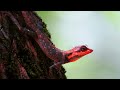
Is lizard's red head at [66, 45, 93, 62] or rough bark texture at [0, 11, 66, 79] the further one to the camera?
lizard's red head at [66, 45, 93, 62]

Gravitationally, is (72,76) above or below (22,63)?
above

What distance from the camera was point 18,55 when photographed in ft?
6.00

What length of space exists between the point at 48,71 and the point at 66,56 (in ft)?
1.37

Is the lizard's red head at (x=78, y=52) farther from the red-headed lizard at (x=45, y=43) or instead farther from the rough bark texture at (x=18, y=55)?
the rough bark texture at (x=18, y=55)

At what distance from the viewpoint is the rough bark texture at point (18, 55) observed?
1762mm

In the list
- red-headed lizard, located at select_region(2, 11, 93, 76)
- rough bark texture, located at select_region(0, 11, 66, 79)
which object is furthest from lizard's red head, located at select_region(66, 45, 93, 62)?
rough bark texture, located at select_region(0, 11, 66, 79)

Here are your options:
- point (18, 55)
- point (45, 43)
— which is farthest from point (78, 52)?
point (18, 55)

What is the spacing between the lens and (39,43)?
2.07m

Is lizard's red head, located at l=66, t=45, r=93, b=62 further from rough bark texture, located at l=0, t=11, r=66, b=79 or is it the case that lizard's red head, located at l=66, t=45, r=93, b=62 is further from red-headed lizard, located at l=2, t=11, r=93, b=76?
rough bark texture, located at l=0, t=11, r=66, b=79

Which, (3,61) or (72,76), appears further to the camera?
(72,76)

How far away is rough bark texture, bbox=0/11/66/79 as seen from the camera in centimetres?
176

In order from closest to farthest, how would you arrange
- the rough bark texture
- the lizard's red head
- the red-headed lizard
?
the rough bark texture → the red-headed lizard → the lizard's red head
